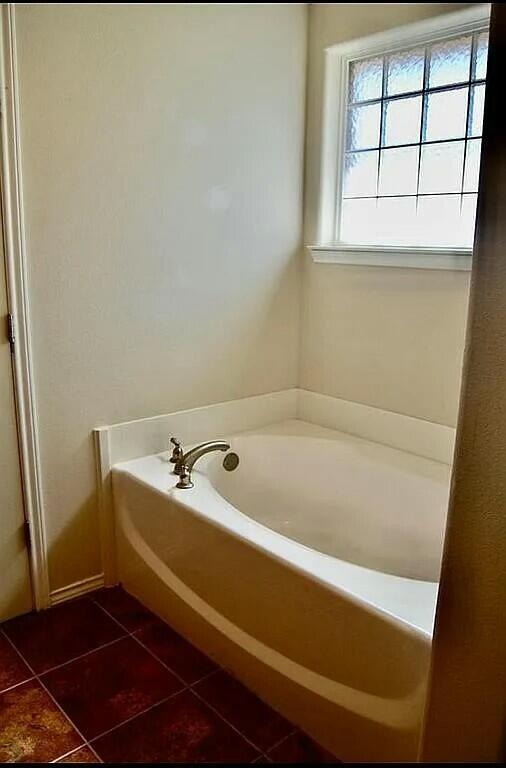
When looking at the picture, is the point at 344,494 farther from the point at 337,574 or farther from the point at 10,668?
the point at 10,668

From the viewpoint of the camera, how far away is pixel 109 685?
181 cm

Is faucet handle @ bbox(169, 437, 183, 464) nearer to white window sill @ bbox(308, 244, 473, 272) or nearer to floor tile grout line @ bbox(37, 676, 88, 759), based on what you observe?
floor tile grout line @ bbox(37, 676, 88, 759)

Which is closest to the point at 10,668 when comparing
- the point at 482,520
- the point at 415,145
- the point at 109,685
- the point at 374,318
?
the point at 109,685

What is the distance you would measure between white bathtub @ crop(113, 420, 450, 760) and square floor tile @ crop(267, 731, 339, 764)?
0.03m

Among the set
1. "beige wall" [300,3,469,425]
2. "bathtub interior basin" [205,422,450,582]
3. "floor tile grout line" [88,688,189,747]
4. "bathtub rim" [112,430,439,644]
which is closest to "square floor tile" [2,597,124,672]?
"floor tile grout line" [88,688,189,747]

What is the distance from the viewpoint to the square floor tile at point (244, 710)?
5.32 feet

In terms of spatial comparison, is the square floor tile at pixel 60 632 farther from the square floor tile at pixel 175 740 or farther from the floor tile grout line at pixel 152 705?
the square floor tile at pixel 175 740

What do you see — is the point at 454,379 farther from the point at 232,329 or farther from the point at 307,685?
the point at 307,685

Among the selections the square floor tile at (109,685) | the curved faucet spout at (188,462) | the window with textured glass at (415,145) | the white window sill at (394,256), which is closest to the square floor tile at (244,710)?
the square floor tile at (109,685)

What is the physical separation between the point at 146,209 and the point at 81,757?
1.70 metres

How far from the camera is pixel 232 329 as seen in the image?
2.57 meters

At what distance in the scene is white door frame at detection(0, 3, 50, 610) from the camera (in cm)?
181

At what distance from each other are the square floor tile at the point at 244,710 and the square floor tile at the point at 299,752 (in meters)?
0.02

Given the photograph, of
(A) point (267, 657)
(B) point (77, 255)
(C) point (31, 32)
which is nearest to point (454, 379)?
(A) point (267, 657)
